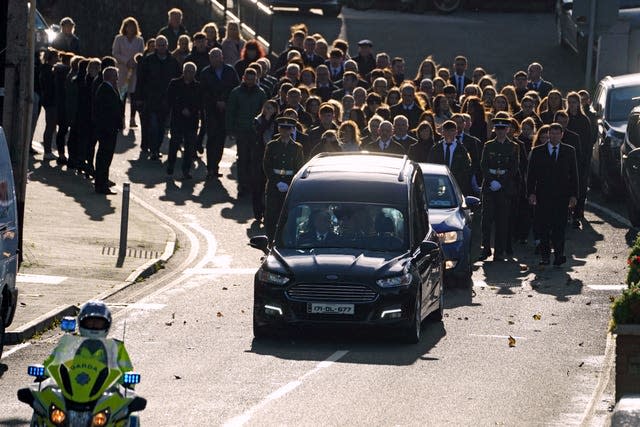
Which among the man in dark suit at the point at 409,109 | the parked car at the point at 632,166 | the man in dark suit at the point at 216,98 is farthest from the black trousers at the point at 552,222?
the man in dark suit at the point at 216,98

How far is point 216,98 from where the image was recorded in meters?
31.5

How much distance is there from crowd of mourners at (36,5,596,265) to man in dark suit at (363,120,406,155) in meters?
0.02

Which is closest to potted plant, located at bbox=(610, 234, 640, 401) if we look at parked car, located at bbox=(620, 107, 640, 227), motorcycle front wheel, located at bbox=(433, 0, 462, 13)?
parked car, located at bbox=(620, 107, 640, 227)

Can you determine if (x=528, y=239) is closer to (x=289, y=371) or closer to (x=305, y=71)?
(x=305, y=71)

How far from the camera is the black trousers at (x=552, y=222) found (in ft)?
82.5

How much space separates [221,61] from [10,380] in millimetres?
16005

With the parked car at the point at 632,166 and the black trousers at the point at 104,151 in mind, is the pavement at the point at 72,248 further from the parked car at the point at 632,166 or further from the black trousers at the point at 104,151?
the parked car at the point at 632,166

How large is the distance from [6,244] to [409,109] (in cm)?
1246

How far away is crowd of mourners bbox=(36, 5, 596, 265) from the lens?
84.3ft

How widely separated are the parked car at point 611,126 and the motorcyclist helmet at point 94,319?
20119 millimetres

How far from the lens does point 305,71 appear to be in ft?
102

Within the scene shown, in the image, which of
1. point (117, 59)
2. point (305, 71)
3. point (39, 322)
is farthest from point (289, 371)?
point (117, 59)

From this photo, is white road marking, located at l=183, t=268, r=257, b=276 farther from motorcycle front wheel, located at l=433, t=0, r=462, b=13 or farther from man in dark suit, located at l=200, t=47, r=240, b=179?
motorcycle front wheel, located at l=433, t=0, r=462, b=13

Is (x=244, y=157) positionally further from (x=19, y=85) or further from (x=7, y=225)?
(x=7, y=225)
